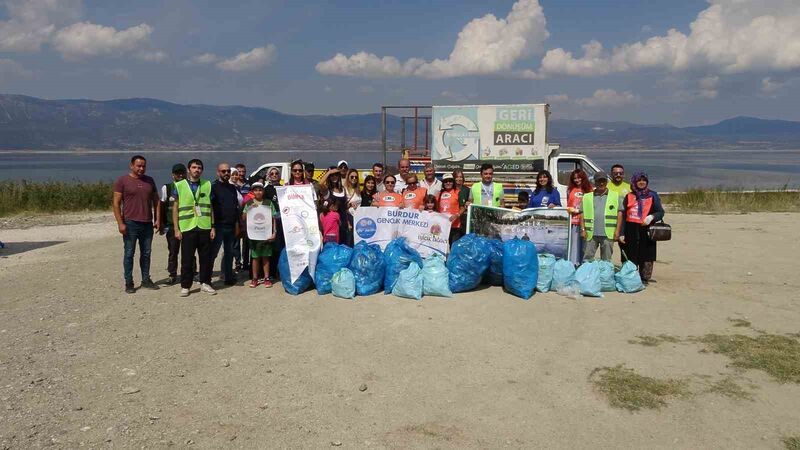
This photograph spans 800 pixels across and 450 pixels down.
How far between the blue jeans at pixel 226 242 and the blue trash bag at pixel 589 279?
4.72 m

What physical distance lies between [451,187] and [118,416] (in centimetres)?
536

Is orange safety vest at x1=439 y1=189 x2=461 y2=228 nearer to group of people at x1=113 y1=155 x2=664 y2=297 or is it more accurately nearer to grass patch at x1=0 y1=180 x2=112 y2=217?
group of people at x1=113 y1=155 x2=664 y2=297

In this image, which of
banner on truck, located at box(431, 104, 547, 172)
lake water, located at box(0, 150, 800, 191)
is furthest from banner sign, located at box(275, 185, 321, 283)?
lake water, located at box(0, 150, 800, 191)

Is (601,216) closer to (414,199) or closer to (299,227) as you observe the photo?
(414,199)

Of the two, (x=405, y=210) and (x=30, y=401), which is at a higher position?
(x=405, y=210)

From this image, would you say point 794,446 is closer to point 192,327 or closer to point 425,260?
point 425,260

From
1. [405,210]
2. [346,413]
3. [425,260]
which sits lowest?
[346,413]

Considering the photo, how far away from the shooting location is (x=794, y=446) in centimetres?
356

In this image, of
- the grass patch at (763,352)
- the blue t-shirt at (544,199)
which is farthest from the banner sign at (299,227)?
the grass patch at (763,352)

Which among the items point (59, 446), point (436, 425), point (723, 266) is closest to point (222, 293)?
point (59, 446)

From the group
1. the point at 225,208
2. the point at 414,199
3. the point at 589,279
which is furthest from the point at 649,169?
the point at 225,208

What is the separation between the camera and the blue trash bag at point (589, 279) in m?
7.08

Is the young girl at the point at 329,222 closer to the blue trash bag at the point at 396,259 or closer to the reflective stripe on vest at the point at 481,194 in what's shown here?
the blue trash bag at the point at 396,259

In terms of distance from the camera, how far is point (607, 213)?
7477 mm
